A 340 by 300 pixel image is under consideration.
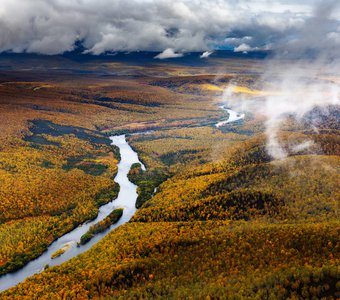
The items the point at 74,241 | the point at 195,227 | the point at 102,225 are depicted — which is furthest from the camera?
the point at 102,225

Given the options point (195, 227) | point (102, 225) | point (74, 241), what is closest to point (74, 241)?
A: point (74, 241)

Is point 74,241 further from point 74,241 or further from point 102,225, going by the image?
point 102,225

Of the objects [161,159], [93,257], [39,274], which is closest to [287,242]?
[93,257]

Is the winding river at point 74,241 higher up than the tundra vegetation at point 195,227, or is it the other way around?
the tundra vegetation at point 195,227

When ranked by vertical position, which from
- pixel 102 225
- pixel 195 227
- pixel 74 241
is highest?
pixel 195 227

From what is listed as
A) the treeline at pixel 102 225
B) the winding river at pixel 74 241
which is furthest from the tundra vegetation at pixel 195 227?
the winding river at pixel 74 241

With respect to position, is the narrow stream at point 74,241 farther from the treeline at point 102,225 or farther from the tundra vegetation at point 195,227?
the tundra vegetation at point 195,227

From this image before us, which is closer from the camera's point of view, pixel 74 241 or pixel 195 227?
pixel 195 227

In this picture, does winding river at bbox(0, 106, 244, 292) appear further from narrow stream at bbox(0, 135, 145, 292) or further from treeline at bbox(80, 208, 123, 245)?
treeline at bbox(80, 208, 123, 245)

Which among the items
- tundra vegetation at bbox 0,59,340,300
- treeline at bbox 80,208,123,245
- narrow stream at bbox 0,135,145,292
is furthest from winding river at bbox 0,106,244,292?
tundra vegetation at bbox 0,59,340,300

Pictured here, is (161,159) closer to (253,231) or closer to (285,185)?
(285,185)

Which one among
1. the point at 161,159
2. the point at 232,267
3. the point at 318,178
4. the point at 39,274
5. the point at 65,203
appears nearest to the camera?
the point at 232,267
